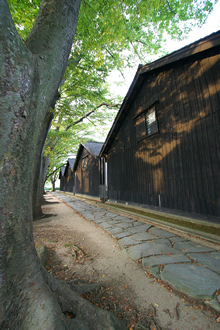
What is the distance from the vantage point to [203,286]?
1.94 meters

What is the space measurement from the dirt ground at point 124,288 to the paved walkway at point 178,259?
114mm

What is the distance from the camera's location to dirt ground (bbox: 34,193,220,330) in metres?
1.56

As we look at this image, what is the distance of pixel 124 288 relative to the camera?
2.09m

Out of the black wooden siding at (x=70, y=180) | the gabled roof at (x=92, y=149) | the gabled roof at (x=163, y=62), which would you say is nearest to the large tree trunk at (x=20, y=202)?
the gabled roof at (x=163, y=62)

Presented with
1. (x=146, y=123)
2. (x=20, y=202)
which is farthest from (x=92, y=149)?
(x=20, y=202)

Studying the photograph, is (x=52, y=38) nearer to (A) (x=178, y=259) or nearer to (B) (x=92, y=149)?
(A) (x=178, y=259)

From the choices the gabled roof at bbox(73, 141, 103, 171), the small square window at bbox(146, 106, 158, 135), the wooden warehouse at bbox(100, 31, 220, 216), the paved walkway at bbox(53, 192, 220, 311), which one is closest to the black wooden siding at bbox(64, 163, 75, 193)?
the gabled roof at bbox(73, 141, 103, 171)

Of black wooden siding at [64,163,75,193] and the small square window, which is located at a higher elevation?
the small square window

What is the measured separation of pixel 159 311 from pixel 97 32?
7.76 m

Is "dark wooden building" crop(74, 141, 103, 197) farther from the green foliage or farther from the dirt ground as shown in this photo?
the dirt ground

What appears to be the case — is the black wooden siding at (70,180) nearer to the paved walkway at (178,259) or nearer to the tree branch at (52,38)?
the paved walkway at (178,259)

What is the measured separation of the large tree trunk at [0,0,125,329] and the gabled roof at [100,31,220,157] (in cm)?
520

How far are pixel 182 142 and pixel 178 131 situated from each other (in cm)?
47

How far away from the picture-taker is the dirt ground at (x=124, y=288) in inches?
61.5
